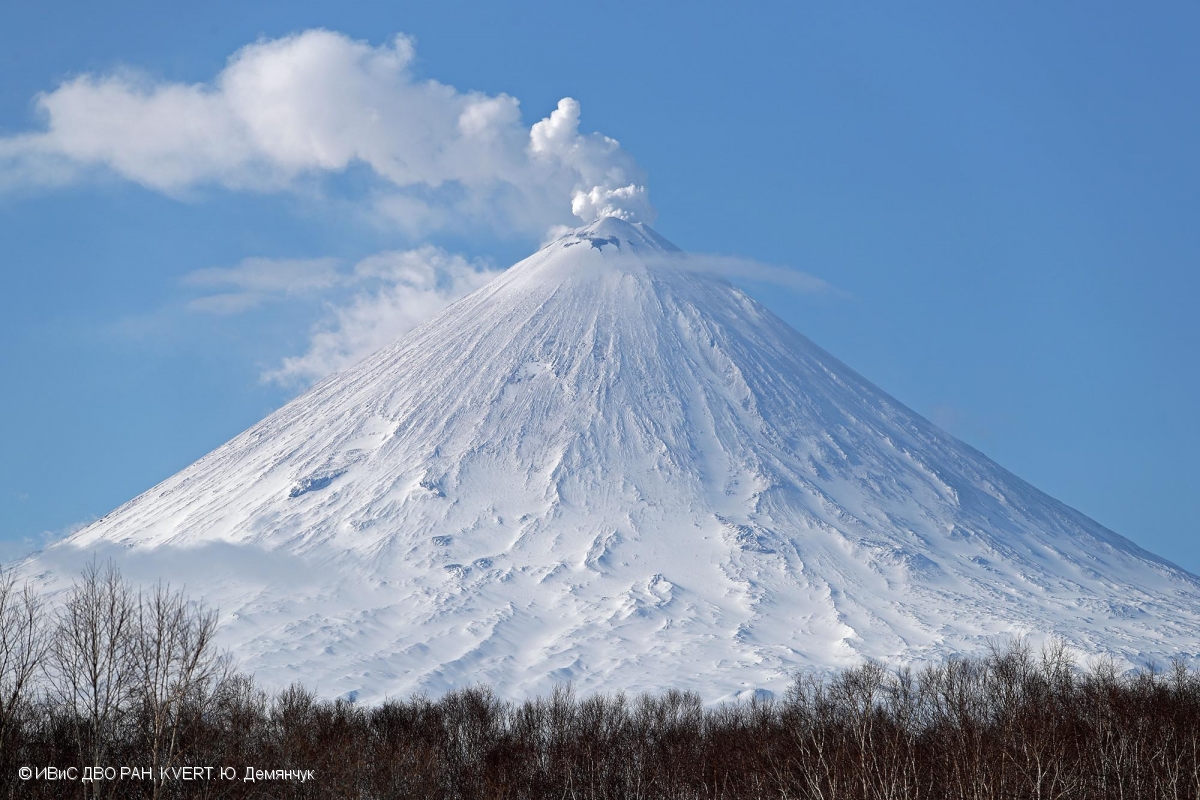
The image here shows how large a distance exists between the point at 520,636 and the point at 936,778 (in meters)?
47.0

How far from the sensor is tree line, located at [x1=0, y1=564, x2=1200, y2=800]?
17.4 metres

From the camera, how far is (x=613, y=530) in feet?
252

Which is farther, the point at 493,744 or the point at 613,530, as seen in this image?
the point at 613,530

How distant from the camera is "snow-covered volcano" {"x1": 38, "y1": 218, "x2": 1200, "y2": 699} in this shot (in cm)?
6469

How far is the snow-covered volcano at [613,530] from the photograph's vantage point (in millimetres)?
64688

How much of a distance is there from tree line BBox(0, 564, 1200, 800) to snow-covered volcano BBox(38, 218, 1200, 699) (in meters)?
27.2

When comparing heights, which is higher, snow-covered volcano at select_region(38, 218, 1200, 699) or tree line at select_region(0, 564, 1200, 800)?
Answer: snow-covered volcano at select_region(38, 218, 1200, 699)

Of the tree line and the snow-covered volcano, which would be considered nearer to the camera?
the tree line

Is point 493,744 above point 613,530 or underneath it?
underneath

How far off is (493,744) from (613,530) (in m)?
44.5

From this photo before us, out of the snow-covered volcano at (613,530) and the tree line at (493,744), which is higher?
the snow-covered volcano at (613,530)

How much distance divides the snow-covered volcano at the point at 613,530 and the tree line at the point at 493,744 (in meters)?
27.2

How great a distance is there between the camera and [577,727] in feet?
114

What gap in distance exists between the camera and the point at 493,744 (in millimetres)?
32438
